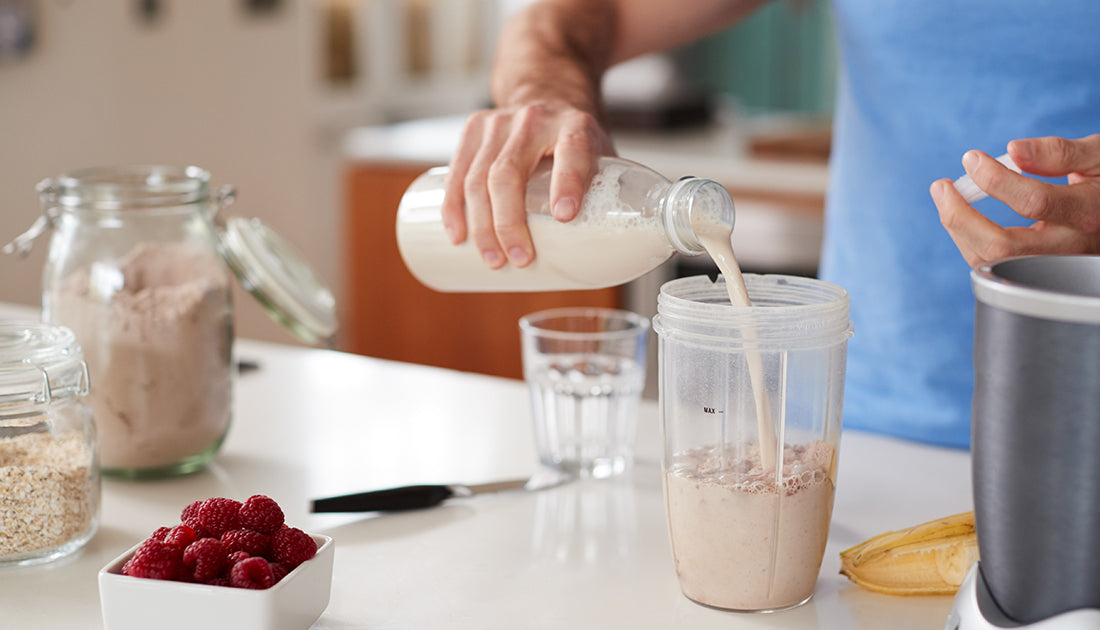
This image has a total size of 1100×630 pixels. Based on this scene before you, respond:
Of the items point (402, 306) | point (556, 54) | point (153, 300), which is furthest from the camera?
point (402, 306)

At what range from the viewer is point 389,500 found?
0.87 metres

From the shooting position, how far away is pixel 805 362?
2.25ft

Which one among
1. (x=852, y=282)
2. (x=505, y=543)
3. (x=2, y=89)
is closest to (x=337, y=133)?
(x=2, y=89)

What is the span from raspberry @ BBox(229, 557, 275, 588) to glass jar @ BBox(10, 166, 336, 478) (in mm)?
325

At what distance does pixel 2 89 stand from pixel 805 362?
2923 millimetres

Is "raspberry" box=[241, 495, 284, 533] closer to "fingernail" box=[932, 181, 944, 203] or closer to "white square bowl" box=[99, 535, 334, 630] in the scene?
"white square bowl" box=[99, 535, 334, 630]

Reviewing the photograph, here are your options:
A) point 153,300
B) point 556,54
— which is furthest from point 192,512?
point 556,54

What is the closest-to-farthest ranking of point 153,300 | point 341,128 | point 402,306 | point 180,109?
point 153,300, point 402,306, point 180,109, point 341,128

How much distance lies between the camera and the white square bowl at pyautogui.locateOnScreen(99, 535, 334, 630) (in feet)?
2.05

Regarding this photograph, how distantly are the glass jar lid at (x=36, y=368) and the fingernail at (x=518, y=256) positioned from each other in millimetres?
322

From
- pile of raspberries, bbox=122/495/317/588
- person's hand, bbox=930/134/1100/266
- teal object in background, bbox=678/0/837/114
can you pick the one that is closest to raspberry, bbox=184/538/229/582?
pile of raspberries, bbox=122/495/317/588

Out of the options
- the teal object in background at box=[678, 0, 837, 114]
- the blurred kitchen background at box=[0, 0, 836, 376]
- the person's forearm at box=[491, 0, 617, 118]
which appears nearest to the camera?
the person's forearm at box=[491, 0, 617, 118]

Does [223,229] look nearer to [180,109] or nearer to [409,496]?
[409,496]

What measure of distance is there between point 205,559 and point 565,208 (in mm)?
341
